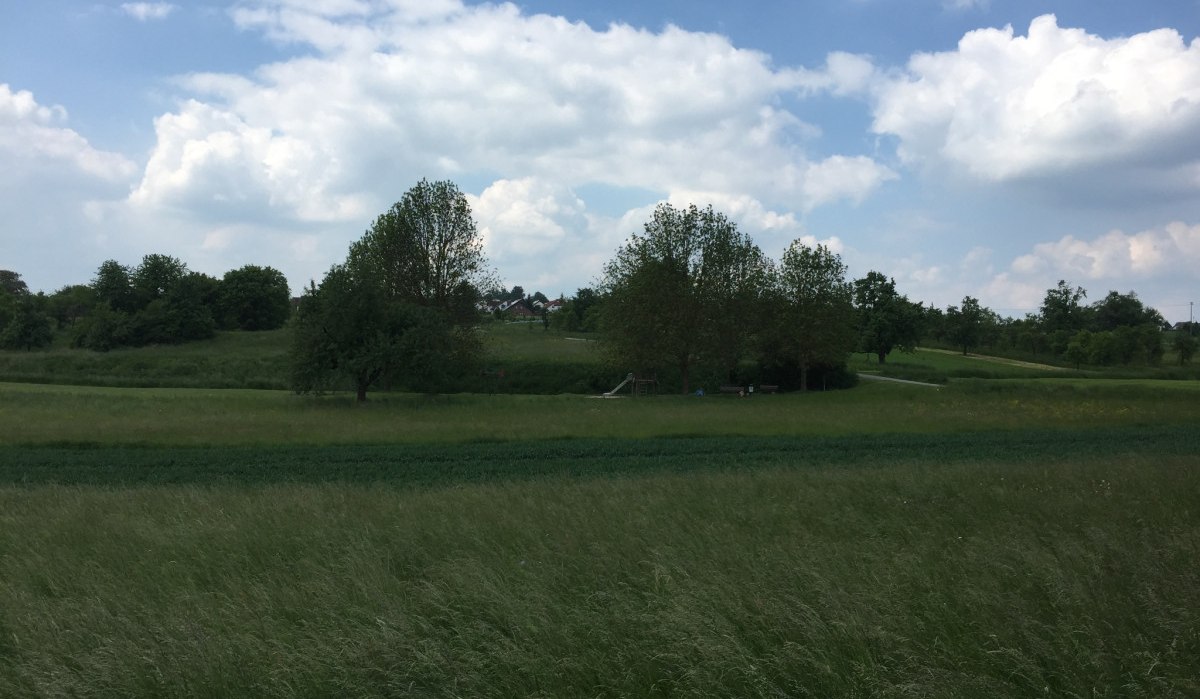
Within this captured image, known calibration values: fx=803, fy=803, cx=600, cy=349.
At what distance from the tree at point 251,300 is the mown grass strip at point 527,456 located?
80.1 meters

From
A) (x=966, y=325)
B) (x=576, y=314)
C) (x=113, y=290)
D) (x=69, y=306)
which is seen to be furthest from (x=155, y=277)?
(x=966, y=325)

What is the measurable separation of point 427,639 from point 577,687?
1.30m

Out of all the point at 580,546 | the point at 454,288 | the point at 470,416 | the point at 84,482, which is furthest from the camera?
the point at 454,288

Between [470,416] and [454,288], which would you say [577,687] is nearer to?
[470,416]

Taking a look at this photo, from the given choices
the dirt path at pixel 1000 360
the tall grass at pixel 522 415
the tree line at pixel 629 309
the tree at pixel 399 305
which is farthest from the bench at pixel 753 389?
the dirt path at pixel 1000 360

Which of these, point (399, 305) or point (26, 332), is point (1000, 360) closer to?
point (399, 305)

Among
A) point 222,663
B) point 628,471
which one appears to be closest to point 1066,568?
point 222,663

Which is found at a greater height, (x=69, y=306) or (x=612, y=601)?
(x=69, y=306)

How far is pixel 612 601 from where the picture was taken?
21.0 feet

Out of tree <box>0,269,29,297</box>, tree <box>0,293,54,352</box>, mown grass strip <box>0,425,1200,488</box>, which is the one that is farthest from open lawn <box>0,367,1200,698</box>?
tree <box>0,269,29,297</box>

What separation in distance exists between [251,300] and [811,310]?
76.6 metres

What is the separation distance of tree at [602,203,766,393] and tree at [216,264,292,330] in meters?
65.2

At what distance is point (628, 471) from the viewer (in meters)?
18.7

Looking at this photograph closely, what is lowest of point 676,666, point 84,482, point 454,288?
point 84,482
